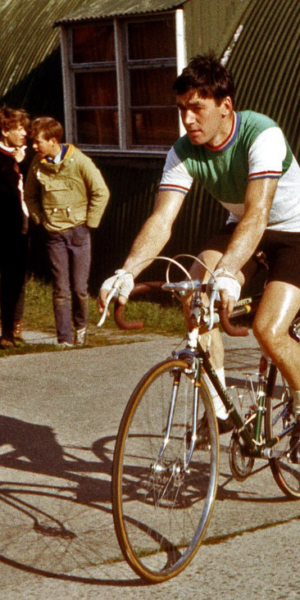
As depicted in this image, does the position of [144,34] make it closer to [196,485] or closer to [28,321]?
[28,321]

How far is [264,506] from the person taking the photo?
4980 millimetres

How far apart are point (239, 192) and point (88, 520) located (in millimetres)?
1648

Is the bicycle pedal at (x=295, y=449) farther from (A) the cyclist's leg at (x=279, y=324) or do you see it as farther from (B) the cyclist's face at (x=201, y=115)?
(B) the cyclist's face at (x=201, y=115)

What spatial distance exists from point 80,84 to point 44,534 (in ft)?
29.0

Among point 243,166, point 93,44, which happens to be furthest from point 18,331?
point 243,166

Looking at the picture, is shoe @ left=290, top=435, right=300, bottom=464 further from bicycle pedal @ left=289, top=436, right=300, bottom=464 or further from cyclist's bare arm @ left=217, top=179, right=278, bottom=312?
cyclist's bare arm @ left=217, top=179, right=278, bottom=312

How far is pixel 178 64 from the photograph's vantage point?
11188 mm

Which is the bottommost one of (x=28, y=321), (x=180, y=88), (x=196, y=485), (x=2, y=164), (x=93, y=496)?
(x=28, y=321)

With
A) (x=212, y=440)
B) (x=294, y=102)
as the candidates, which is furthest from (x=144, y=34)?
(x=212, y=440)

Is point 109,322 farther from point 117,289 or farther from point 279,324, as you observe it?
point 117,289

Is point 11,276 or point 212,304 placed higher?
point 212,304

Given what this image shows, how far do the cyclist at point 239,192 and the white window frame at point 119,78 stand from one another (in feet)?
21.7

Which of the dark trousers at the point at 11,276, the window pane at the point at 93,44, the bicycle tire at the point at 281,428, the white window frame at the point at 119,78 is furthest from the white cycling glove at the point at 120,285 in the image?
the window pane at the point at 93,44

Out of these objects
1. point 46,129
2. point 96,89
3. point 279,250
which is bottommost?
point 279,250
